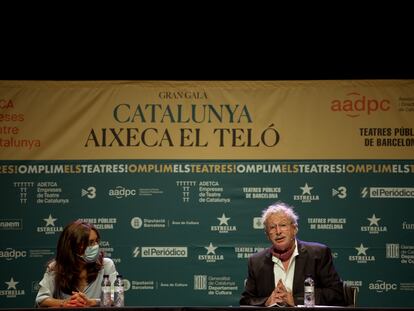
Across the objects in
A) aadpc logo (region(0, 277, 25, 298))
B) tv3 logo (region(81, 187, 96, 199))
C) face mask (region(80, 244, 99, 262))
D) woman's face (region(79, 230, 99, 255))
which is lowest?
aadpc logo (region(0, 277, 25, 298))

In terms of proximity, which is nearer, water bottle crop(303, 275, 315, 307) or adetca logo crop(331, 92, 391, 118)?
water bottle crop(303, 275, 315, 307)

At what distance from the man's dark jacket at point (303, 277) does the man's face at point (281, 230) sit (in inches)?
3.4

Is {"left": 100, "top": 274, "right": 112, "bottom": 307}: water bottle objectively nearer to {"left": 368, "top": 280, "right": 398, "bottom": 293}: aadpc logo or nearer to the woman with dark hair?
the woman with dark hair

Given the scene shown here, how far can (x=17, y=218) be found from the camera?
5.78 m

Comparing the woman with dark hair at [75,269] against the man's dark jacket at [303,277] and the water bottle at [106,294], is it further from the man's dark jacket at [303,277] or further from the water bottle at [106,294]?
the man's dark jacket at [303,277]

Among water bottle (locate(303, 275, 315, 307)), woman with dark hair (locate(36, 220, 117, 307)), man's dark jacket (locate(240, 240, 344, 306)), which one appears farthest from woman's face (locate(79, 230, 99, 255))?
water bottle (locate(303, 275, 315, 307))

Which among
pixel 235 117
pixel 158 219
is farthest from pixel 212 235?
pixel 235 117

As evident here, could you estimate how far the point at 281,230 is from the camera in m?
4.57

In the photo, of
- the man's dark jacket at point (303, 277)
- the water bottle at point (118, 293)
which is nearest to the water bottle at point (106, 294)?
the water bottle at point (118, 293)

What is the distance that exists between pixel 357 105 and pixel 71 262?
8.55ft

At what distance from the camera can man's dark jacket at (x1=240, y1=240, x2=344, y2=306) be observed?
14.4 feet

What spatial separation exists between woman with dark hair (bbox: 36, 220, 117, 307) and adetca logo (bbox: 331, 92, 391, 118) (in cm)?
229

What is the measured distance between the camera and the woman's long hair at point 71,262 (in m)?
4.36
